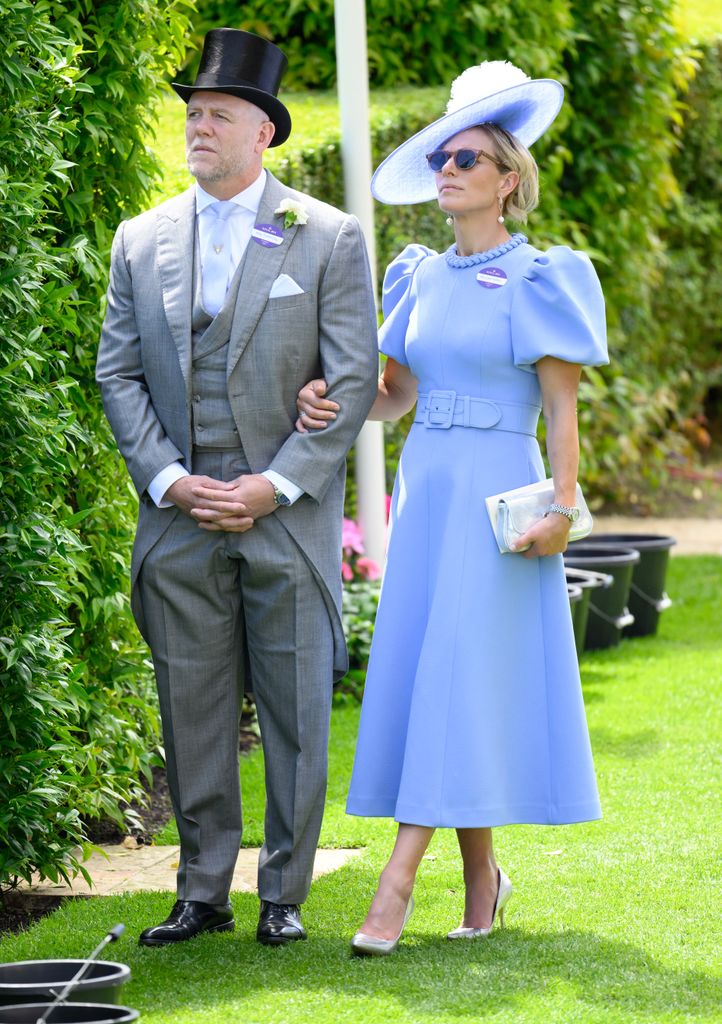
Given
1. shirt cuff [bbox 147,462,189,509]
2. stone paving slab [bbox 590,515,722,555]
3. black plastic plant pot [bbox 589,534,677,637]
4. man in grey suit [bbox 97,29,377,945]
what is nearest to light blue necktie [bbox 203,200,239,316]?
man in grey suit [bbox 97,29,377,945]

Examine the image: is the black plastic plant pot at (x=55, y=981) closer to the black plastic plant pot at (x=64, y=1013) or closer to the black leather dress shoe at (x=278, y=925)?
the black plastic plant pot at (x=64, y=1013)

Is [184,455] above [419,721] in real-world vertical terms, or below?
above

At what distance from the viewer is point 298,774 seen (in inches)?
145

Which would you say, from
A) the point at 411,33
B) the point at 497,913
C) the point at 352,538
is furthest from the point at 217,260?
the point at 411,33

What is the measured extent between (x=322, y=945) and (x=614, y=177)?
645 centimetres

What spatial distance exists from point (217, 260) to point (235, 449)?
1.47ft

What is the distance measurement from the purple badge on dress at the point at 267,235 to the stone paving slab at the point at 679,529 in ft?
22.7

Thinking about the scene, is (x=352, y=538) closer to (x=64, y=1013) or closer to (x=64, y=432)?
(x=64, y=432)

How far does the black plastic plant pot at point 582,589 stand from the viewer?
682 cm

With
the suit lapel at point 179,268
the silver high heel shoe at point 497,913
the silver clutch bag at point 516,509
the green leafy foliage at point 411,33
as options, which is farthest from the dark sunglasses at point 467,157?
the green leafy foliage at point 411,33

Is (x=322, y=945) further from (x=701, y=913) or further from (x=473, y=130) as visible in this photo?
(x=473, y=130)

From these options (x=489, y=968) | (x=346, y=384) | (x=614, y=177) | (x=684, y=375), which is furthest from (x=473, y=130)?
(x=684, y=375)

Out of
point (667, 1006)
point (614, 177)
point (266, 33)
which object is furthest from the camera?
point (614, 177)

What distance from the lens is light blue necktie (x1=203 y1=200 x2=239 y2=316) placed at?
12.0 feet
